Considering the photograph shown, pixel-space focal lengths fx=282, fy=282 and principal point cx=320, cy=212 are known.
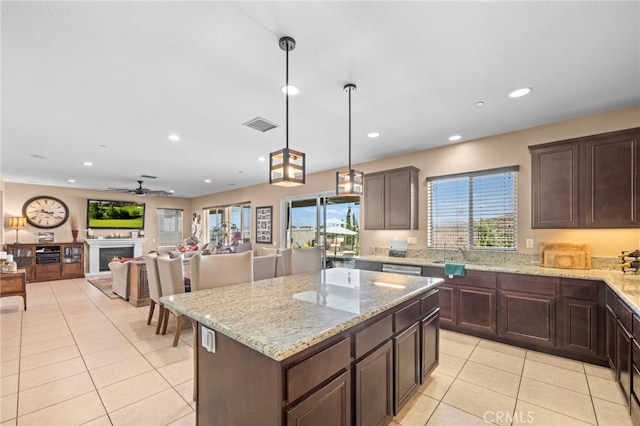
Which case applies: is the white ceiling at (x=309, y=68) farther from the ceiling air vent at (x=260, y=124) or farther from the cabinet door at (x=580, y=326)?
the cabinet door at (x=580, y=326)

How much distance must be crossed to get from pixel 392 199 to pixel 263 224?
4408mm

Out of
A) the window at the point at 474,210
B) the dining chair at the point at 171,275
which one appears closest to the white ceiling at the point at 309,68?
the window at the point at 474,210

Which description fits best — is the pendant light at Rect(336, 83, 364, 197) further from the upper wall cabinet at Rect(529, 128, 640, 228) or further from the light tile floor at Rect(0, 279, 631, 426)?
the upper wall cabinet at Rect(529, 128, 640, 228)

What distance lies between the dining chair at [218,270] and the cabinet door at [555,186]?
3.48 m

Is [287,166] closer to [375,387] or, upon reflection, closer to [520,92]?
[375,387]

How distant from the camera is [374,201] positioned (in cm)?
496

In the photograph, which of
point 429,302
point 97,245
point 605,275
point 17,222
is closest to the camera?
point 429,302

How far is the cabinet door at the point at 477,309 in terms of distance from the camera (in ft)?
11.2

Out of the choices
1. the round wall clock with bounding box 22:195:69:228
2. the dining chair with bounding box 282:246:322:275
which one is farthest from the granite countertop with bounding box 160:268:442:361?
the round wall clock with bounding box 22:195:69:228

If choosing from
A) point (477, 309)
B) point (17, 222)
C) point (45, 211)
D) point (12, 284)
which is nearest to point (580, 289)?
point (477, 309)

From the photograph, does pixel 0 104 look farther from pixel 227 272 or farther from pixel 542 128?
pixel 542 128

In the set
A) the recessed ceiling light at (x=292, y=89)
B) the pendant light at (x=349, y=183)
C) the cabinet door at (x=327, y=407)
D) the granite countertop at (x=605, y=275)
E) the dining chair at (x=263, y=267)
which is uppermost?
the recessed ceiling light at (x=292, y=89)

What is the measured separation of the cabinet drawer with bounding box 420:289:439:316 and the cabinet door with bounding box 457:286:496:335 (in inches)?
47.8

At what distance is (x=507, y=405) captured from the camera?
228 cm
